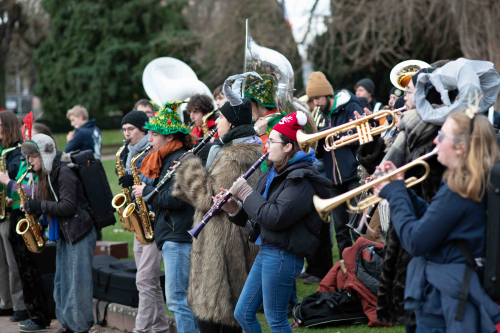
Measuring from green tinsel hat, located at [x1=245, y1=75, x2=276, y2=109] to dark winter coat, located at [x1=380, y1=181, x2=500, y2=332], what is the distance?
87.2 inches

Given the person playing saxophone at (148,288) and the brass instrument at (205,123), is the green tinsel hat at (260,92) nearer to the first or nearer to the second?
the person playing saxophone at (148,288)

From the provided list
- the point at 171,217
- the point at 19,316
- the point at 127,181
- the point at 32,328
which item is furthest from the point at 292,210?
the point at 19,316

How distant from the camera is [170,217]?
14.3ft

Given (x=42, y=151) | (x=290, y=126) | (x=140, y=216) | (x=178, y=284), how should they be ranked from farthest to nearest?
(x=42, y=151) → (x=140, y=216) → (x=178, y=284) → (x=290, y=126)

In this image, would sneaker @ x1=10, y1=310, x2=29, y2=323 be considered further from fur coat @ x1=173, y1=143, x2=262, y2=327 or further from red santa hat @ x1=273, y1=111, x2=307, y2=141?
red santa hat @ x1=273, y1=111, x2=307, y2=141

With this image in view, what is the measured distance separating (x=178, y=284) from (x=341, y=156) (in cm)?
262

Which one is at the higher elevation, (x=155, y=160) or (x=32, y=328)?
(x=155, y=160)

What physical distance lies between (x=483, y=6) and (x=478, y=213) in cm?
931

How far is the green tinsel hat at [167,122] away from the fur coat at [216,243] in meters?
0.50

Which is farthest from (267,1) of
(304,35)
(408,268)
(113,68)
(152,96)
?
(113,68)

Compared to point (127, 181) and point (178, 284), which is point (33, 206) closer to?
point (127, 181)

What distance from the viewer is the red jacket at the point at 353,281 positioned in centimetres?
462

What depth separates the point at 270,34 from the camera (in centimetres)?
1431

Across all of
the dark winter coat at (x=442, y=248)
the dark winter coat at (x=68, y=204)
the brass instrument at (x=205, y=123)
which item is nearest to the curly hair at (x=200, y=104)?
the brass instrument at (x=205, y=123)
